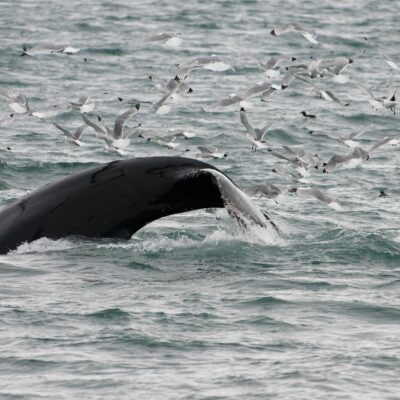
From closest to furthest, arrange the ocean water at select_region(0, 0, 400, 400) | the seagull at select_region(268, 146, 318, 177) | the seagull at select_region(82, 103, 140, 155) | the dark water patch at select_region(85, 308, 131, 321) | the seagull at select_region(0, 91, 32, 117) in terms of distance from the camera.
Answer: the ocean water at select_region(0, 0, 400, 400) < the dark water patch at select_region(85, 308, 131, 321) < the seagull at select_region(268, 146, 318, 177) < the seagull at select_region(82, 103, 140, 155) < the seagull at select_region(0, 91, 32, 117)

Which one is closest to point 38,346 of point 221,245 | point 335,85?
point 221,245

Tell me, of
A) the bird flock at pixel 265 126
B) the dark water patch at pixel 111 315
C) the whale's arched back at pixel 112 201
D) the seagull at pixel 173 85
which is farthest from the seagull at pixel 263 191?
the dark water patch at pixel 111 315

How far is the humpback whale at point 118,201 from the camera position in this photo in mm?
11570

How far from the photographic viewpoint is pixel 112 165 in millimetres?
11820

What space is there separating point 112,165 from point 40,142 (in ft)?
42.2

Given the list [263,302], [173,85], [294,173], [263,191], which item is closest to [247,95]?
[173,85]

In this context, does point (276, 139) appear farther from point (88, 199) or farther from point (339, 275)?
point (88, 199)

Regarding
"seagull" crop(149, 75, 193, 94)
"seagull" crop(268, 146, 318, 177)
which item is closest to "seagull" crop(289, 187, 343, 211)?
"seagull" crop(268, 146, 318, 177)

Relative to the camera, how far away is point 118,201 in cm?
1173

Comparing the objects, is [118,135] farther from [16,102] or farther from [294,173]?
[16,102]

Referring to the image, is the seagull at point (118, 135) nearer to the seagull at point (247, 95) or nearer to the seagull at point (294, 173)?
the seagull at point (247, 95)

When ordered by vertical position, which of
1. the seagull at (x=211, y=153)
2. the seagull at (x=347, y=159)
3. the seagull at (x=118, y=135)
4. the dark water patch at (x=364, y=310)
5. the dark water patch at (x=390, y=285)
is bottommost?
the seagull at (x=211, y=153)

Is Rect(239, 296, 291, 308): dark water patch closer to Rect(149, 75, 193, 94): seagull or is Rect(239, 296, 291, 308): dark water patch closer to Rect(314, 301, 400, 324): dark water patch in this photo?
Rect(314, 301, 400, 324): dark water patch

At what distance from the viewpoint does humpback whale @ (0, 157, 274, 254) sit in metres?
11.6
